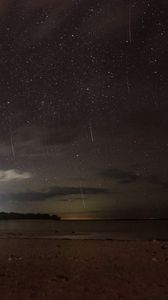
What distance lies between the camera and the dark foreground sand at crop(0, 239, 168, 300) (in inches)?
353

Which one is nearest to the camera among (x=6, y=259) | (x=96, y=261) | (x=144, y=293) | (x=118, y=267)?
(x=144, y=293)

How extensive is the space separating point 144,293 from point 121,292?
1.49 ft

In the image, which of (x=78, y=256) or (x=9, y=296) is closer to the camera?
(x=9, y=296)

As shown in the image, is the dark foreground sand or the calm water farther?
the calm water

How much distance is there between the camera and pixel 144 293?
8867 millimetres

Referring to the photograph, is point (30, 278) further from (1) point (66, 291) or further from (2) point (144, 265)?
(2) point (144, 265)

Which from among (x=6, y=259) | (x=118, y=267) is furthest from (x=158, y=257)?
(x=6, y=259)

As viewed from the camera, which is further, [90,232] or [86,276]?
[90,232]

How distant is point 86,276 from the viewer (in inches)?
435

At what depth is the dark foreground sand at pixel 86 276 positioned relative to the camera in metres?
8.96

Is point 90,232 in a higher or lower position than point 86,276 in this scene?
lower

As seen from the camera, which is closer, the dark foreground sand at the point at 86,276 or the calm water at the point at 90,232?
the dark foreground sand at the point at 86,276

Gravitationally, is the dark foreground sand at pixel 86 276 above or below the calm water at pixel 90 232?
above

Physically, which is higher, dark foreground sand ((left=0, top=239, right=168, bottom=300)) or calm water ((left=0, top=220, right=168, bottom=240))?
dark foreground sand ((left=0, top=239, right=168, bottom=300))
